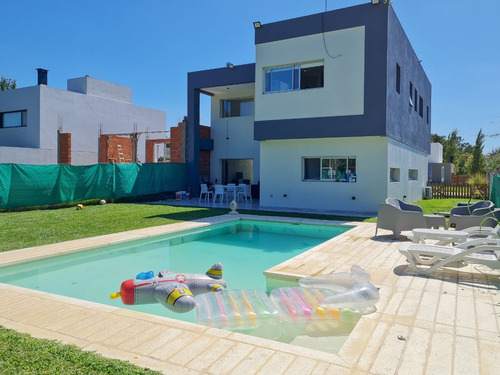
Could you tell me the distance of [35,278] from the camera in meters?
6.20

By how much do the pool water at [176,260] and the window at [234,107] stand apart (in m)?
11.1

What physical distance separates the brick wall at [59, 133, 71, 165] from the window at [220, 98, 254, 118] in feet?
32.6

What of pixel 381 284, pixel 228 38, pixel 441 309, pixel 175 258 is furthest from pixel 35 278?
pixel 228 38

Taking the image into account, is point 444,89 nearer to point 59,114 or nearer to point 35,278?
point 59,114

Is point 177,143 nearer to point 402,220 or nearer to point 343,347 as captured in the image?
point 402,220

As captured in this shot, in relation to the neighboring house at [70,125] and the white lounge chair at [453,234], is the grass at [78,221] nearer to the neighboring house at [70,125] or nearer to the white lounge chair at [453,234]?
the white lounge chair at [453,234]

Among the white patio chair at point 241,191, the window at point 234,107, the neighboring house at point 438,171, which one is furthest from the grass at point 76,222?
the neighboring house at point 438,171

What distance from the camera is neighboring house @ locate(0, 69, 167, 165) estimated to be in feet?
75.4

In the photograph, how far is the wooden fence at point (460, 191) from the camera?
19953 mm

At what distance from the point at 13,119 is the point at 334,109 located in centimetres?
2117

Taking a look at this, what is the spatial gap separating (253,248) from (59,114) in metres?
20.0

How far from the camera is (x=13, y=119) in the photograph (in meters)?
24.5

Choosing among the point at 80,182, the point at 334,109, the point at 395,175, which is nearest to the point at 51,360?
the point at 334,109

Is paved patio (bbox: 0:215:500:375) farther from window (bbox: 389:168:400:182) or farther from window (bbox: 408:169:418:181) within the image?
window (bbox: 408:169:418:181)
